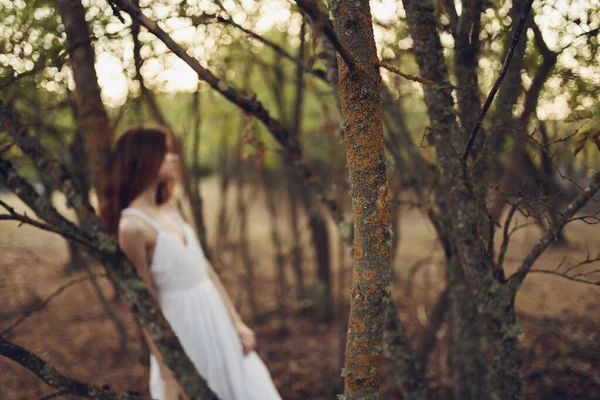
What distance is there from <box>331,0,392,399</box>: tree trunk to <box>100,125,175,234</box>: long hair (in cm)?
165

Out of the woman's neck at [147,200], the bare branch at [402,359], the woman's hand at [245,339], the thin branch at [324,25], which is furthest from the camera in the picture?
the woman's hand at [245,339]

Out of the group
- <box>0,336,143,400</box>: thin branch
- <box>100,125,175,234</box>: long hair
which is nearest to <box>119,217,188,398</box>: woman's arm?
<box>100,125,175,234</box>: long hair

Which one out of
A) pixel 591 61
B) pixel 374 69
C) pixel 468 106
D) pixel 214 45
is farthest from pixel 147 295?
pixel 214 45

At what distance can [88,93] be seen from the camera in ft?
7.29

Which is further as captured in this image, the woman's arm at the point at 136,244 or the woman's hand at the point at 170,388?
the woman's arm at the point at 136,244

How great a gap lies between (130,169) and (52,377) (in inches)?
48.7

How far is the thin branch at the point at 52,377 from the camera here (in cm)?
141

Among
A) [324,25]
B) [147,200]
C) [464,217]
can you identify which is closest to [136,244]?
[147,200]

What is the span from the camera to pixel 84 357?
4914mm

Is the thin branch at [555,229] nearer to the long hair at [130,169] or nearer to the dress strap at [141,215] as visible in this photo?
the dress strap at [141,215]

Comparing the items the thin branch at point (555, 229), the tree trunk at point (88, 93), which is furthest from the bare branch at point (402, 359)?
the tree trunk at point (88, 93)

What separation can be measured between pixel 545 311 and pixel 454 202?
4.99 meters

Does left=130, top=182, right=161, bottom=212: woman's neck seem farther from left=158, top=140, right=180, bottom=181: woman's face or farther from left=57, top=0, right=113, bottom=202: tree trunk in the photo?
left=57, top=0, right=113, bottom=202: tree trunk

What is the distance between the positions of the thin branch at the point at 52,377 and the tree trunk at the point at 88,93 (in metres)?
1.14
